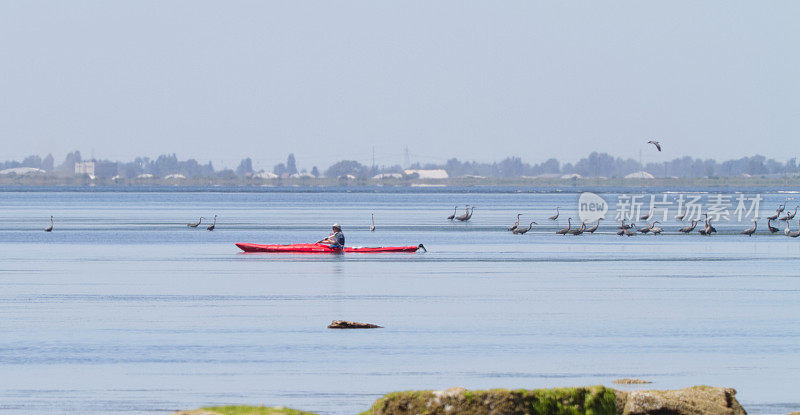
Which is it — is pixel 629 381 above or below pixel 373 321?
above

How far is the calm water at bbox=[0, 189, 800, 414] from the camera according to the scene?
63.8 feet

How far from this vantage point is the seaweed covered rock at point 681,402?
566 inches

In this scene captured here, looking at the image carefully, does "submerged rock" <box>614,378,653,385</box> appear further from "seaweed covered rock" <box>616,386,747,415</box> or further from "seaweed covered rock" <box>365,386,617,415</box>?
"seaweed covered rock" <box>365,386,617,415</box>

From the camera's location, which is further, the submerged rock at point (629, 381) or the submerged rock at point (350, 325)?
the submerged rock at point (350, 325)

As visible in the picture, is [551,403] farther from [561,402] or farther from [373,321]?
[373,321]

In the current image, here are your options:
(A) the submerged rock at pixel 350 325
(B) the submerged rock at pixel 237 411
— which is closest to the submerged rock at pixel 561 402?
(B) the submerged rock at pixel 237 411

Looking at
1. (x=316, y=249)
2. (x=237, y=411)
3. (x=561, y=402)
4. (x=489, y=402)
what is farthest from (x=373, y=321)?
A: (x=316, y=249)

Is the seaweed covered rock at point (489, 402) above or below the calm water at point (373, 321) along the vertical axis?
above

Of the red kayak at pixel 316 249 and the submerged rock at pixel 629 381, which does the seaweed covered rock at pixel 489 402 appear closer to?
the submerged rock at pixel 629 381

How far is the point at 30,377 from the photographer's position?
789 inches

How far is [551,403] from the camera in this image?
13406 millimetres

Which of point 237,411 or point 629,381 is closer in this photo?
point 237,411

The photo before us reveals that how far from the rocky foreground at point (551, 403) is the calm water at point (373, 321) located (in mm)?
2681

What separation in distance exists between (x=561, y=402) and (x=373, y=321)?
1457 cm
